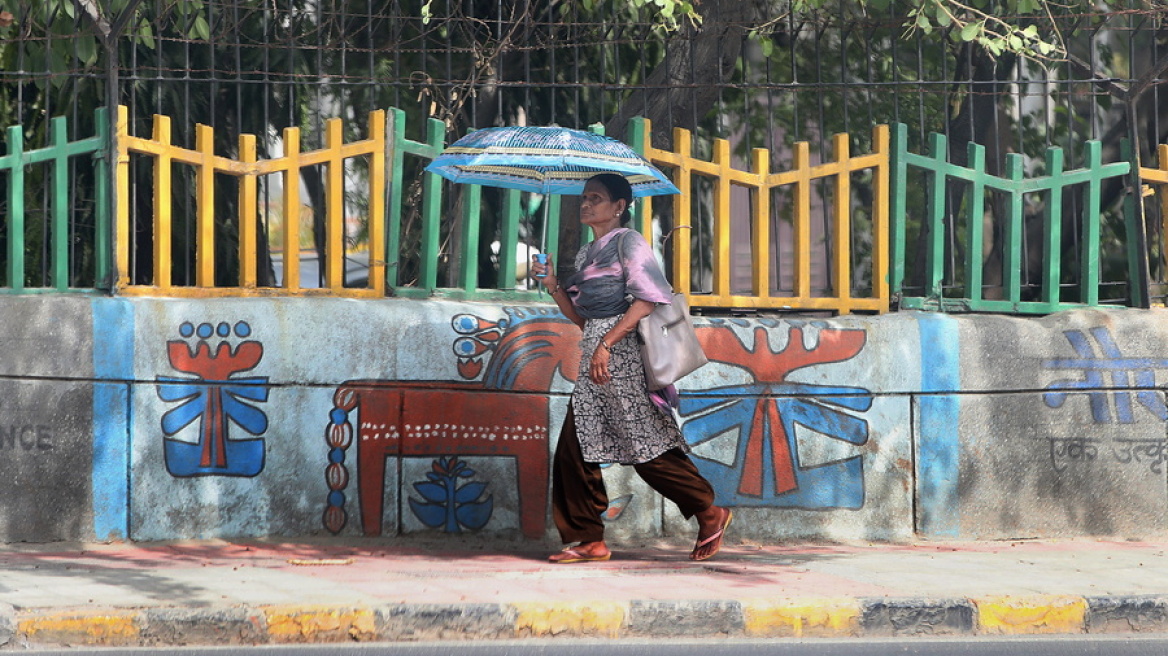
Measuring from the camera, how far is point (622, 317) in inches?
241

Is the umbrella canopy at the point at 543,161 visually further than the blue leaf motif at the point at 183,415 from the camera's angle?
No

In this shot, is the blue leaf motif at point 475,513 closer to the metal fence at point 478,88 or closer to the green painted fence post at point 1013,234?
the metal fence at point 478,88

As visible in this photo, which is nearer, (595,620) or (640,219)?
(595,620)

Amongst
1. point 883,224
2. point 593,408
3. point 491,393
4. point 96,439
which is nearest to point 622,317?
point 593,408

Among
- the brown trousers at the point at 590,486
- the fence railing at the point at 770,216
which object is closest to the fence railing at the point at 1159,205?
the fence railing at the point at 770,216

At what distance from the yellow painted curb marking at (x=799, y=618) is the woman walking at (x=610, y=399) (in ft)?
3.26

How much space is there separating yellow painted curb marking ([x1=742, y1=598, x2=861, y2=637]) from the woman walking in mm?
993

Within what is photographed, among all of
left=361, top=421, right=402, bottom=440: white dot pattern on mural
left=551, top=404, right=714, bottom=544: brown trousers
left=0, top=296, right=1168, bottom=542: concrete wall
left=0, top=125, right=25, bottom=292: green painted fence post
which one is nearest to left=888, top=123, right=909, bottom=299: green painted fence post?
left=0, top=296, right=1168, bottom=542: concrete wall

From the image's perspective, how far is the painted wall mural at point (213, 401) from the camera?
21.6 feet

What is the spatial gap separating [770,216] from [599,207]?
1.42m

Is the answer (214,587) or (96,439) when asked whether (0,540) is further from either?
(214,587)

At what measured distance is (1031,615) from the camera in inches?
213

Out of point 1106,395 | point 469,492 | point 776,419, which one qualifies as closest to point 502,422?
point 469,492

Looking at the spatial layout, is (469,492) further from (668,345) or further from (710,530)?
(668,345)
